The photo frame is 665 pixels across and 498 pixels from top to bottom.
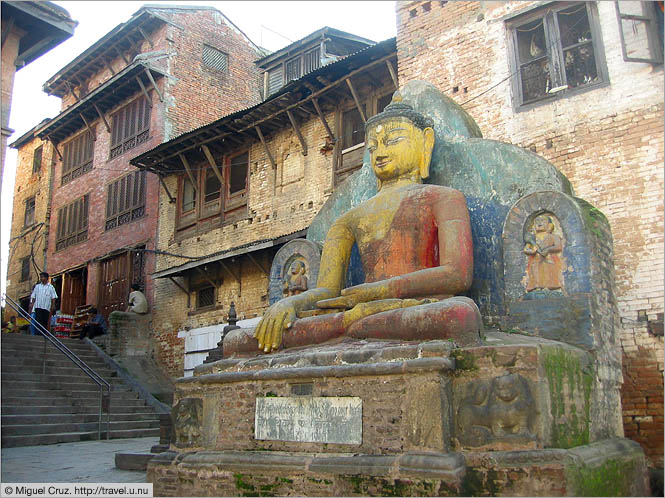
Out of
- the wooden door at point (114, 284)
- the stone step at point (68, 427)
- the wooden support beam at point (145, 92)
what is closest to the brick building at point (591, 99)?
the stone step at point (68, 427)

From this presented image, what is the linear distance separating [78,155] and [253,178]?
27.5ft

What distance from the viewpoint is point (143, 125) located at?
17.6m

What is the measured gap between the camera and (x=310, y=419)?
4.60 metres

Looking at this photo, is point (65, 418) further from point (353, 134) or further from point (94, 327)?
point (353, 134)

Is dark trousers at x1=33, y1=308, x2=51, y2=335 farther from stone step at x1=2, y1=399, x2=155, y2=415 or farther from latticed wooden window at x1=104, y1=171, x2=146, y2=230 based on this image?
latticed wooden window at x1=104, y1=171, x2=146, y2=230

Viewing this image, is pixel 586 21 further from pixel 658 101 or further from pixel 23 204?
pixel 23 204

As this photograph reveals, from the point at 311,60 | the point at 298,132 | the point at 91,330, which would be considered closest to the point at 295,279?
the point at 298,132

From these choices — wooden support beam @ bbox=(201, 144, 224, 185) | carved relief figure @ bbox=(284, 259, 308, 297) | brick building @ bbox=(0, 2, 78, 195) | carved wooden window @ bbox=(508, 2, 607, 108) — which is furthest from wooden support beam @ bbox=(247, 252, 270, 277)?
carved relief figure @ bbox=(284, 259, 308, 297)

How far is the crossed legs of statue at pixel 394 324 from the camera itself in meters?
4.43

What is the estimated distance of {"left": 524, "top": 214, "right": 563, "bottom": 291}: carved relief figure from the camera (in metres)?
5.03

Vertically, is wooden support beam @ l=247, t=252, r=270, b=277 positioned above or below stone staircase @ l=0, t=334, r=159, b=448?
above

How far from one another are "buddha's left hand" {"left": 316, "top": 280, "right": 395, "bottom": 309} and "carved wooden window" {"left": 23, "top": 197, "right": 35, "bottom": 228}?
19.7 metres

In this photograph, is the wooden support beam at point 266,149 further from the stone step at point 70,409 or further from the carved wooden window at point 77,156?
the carved wooden window at point 77,156

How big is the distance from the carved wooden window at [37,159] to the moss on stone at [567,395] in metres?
21.5
